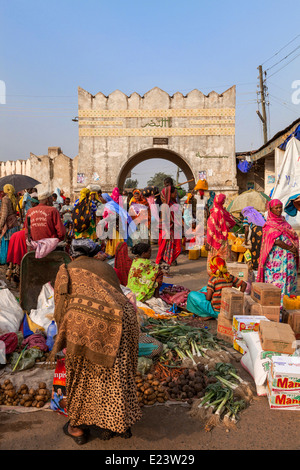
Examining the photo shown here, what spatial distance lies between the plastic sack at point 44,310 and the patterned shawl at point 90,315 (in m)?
2.09

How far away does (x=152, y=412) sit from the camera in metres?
2.98

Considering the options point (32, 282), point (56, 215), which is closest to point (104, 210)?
point (56, 215)

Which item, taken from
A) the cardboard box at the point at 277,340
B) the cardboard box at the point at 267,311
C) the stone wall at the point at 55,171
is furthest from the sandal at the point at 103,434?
the stone wall at the point at 55,171

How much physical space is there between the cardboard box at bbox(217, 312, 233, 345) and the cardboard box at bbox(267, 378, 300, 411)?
131cm

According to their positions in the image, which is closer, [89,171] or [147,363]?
[147,363]

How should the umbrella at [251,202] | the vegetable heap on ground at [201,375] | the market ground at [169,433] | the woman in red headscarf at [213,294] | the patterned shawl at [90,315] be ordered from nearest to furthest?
the patterned shawl at [90,315], the market ground at [169,433], the vegetable heap on ground at [201,375], the woman in red headscarf at [213,294], the umbrella at [251,202]

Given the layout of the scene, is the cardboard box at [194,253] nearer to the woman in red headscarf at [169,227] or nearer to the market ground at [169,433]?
the woman in red headscarf at [169,227]

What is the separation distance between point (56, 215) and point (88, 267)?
3112mm

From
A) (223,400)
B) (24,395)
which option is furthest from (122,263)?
(223,400)

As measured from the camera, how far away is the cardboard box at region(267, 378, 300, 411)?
2949 mm

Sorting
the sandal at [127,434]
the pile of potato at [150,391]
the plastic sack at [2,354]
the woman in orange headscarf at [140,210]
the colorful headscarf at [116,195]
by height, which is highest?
the colorful headscarf at [116,195]

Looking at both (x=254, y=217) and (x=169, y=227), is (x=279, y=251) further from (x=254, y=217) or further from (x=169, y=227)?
(x=169, y=227)

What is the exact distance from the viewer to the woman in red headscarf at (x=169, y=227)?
315 inches
